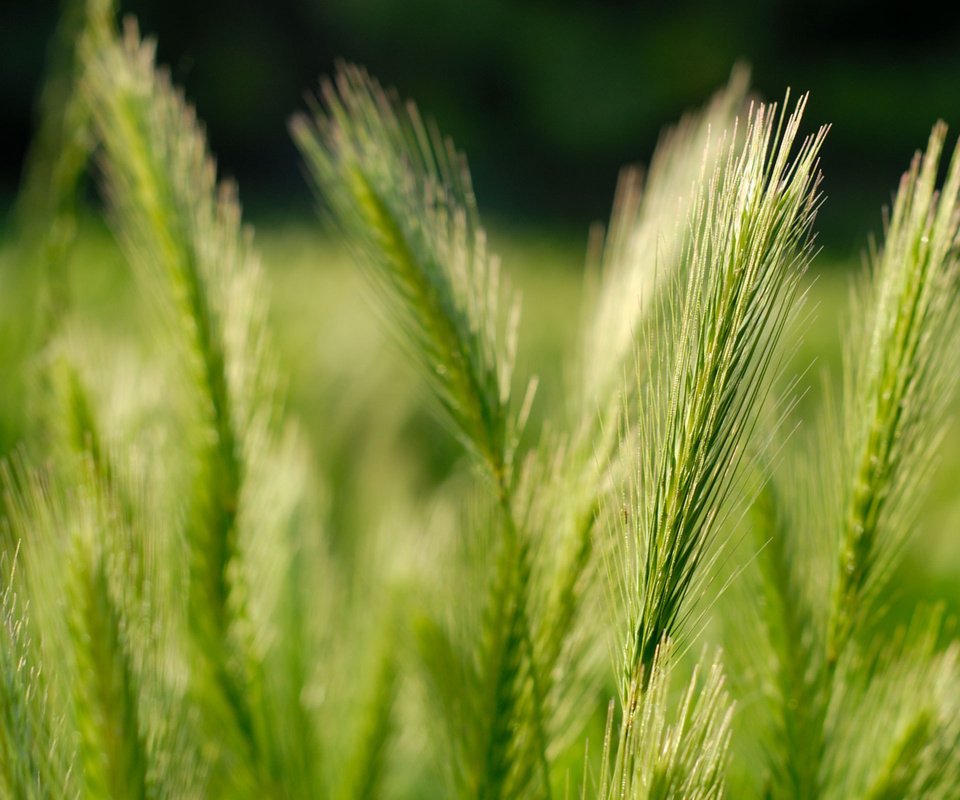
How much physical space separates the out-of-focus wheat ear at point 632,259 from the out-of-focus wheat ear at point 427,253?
0.11 feet

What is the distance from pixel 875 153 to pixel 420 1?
2.26m

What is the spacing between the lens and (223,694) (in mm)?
366

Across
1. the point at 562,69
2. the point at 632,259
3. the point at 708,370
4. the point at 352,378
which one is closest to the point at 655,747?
the point at 708,370

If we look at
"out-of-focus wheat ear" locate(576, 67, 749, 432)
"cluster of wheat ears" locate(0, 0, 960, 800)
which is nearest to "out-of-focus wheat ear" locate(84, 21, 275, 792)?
"cluster of wheat ears" locate(0, 0, 960, 800)

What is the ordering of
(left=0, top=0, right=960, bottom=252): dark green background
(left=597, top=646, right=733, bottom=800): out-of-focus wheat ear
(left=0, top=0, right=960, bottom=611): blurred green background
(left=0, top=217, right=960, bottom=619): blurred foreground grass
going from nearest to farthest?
(left=597, top=646, right=733, bottom=800): out-of-focus wheat ear
(left=0, top=217, right=960, bottom=619): blurred foreground grass
(left=0, top=0, right=960, bottom=611): blurred green background
(left=0, top=0, right=960, bottom=252): dark green background

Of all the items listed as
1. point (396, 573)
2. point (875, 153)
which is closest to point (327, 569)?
point (396, 573)

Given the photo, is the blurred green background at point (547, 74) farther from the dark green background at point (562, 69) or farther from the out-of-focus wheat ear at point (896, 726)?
the out-of-focus wheat ear at point (896, 726)

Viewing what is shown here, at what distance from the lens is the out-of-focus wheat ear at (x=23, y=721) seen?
241 mm

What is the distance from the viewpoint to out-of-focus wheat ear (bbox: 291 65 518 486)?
312 millimetres

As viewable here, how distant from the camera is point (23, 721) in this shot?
0.25m

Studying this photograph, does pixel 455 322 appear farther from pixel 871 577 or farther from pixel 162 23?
pixel 162 23

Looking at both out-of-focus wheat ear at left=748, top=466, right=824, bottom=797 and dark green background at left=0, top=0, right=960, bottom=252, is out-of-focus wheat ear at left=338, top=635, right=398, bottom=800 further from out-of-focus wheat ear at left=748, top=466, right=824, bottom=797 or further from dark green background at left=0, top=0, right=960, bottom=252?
dark green background at left=0, top=0, right=960, bottom=252

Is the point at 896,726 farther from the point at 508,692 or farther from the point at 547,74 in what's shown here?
the point at 547,74

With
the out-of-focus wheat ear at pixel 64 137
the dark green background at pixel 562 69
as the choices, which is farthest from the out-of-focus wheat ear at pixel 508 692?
the dark green background at pixel 562 69
